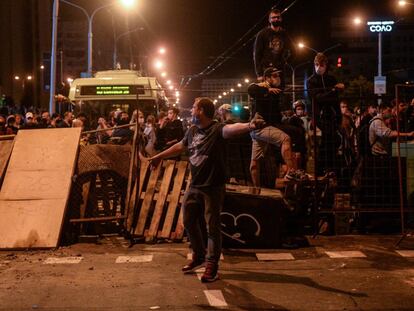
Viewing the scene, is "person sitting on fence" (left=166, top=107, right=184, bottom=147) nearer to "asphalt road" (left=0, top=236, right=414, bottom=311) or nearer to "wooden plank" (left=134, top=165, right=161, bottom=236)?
"wooden plank" (left=134, top=165, right=161, bottom=236)

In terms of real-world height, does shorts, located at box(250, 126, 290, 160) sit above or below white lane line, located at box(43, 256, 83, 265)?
above

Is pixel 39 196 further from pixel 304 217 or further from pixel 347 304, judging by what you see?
pixel 347 304

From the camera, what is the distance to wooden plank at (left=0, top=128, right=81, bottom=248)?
28.7 feet

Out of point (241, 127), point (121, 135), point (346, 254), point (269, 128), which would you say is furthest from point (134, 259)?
point (121, 135)

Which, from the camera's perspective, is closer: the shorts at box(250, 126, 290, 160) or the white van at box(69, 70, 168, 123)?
the shorts at box(250, 126, 290, 160)

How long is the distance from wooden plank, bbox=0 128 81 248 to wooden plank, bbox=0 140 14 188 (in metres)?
0.13

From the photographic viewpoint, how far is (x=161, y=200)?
930 centimetres

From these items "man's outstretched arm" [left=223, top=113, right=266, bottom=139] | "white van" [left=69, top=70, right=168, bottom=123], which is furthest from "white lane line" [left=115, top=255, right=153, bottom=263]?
"white van" [left=69, top=70, right=168, bottom=123]

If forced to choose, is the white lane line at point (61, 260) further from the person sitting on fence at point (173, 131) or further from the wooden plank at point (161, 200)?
the person sitting on fence at point (173, 131)

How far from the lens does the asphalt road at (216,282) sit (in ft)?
19.5

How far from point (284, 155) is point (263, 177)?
92 centimetres

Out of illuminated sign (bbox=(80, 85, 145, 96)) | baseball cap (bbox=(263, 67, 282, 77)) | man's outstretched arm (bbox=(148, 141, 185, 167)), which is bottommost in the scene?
man's outstretched arm (bbox=(148, 141, 185, 167))

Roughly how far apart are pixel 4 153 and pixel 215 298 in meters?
5.03

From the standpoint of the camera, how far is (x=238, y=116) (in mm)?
12867
